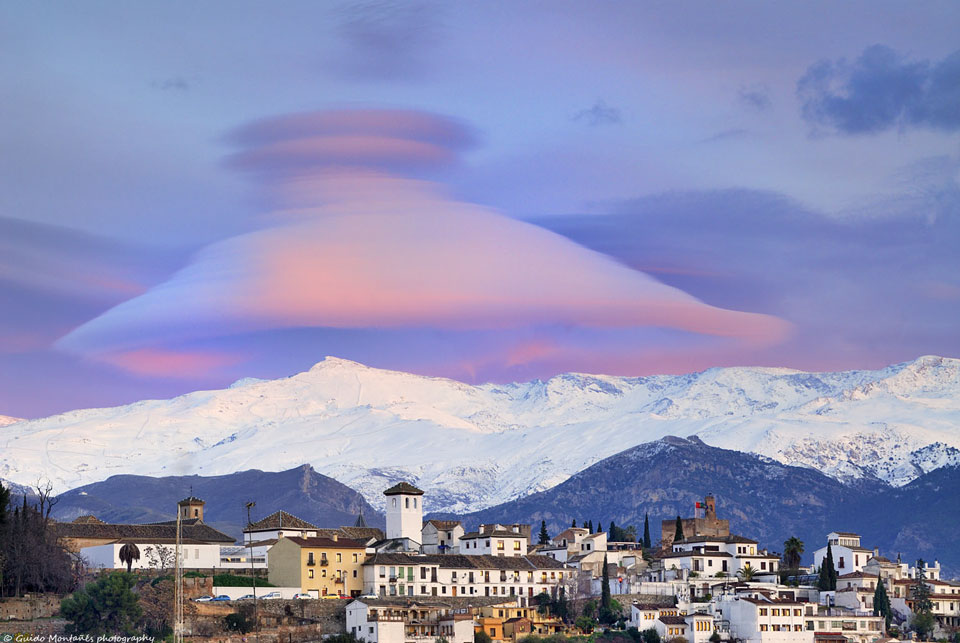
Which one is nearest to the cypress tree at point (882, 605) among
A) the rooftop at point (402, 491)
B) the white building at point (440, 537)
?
the white building at point (440, 537)

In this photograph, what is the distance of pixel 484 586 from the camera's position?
138 m

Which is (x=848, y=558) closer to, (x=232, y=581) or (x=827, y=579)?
(x=827, y=579)

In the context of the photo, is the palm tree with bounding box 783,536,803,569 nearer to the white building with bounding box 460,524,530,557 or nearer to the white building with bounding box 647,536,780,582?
the white building with bounding box 647,536,780,582

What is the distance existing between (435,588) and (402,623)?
14114 millimetres

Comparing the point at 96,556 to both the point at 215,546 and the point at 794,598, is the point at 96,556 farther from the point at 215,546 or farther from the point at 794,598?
the point at 794,598

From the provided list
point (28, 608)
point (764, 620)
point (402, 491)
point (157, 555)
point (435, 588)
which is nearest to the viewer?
point (28, 608)

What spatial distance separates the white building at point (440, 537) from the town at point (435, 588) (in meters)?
0.25

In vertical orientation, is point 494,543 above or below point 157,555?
above

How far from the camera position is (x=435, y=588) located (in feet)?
438

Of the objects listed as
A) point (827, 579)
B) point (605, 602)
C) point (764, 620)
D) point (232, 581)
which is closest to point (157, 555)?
point (232, 581)

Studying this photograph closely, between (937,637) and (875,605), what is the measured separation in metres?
6.90

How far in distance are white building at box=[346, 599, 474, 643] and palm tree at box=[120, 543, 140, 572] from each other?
22.7 m

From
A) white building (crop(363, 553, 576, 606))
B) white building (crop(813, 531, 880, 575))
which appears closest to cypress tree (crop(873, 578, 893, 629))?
white building (crop(813, 531, 880, 575))

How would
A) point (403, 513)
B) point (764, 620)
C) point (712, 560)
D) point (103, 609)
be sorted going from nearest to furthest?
point (103, 609) < point (764, 620) < point (403, 513) < point (712, 560)
